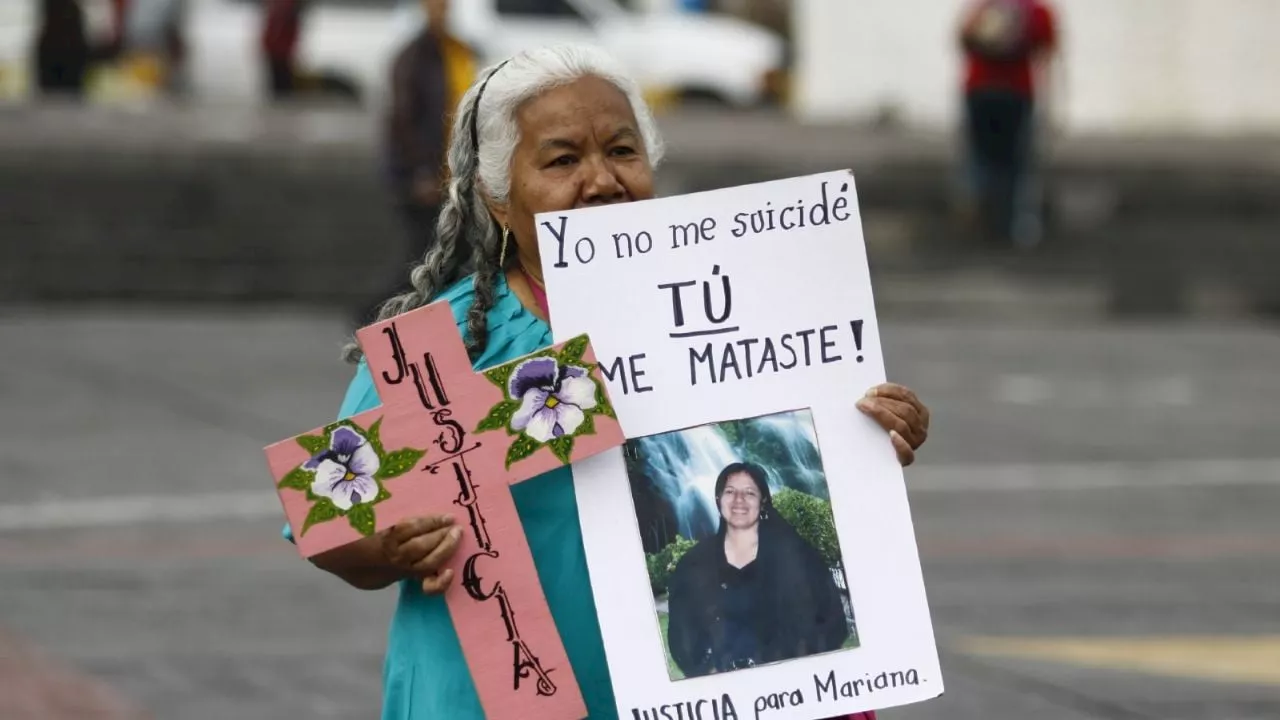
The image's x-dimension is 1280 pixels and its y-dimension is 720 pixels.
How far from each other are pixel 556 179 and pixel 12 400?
919cm

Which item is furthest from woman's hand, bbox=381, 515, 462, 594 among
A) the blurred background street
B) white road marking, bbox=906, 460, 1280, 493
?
white road marking, bbox=906, 460, 1280, 493

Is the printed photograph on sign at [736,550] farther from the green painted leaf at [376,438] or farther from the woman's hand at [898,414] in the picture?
the green painted leaf at [376,438]

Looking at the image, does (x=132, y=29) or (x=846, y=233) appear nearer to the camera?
(x=846, y=233)

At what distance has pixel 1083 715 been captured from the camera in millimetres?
6160

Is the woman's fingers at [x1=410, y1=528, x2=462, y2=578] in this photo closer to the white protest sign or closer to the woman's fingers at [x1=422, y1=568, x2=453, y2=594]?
the woman's fingers at [x1=422, y1=568, x2=453, y2=594]

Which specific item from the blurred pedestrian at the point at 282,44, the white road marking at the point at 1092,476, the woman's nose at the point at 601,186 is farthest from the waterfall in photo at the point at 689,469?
the blurred pedestrian at the point at 282,44

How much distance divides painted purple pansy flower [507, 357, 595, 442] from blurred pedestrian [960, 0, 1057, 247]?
13.1 metres

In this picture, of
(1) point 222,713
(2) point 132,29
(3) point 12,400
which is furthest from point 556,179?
(2) point 132,29

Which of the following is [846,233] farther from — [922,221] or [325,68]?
[325,68]

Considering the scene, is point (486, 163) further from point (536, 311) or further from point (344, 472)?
point (344, 472)

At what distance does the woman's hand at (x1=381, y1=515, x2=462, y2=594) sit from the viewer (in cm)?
286

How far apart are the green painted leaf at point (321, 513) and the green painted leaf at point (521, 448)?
0.23 meters

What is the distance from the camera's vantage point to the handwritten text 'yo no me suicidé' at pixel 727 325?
9.80ft

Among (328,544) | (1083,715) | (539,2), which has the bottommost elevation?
(1083,715)
